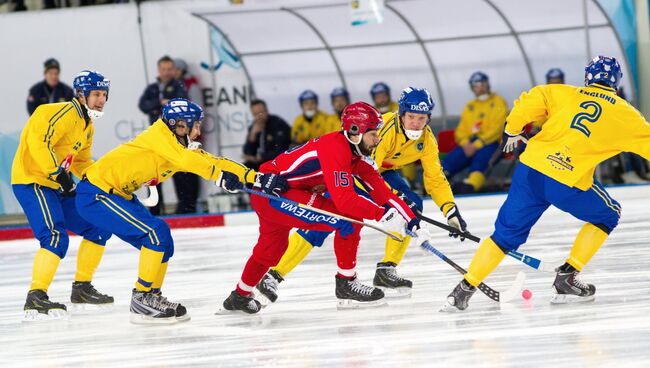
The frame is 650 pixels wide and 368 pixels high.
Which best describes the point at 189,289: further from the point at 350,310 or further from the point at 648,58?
the point at 648,58

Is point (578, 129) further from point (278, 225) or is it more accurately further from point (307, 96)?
point (307, 96)

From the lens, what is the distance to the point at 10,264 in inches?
403

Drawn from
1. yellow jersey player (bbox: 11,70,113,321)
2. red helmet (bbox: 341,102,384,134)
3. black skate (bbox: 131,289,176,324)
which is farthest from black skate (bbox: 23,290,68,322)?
red helmet (bbox: 341,102,384,134)

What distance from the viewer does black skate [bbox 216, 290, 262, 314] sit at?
6.41 meters

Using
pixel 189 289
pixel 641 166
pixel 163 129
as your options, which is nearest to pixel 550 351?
pixel 163 129

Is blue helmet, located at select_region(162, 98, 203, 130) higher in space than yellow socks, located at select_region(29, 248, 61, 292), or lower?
higher

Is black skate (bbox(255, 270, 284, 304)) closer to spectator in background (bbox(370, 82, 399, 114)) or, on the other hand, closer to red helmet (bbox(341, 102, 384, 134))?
red helmet (bbox(341, 102, 384, 134))

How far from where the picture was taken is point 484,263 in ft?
19.7

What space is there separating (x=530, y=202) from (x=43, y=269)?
2983mm

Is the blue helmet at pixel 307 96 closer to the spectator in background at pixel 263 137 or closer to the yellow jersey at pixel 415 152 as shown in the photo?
the spectator in background at pixel 263 137

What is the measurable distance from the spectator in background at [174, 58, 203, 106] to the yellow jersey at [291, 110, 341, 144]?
150 centimetres

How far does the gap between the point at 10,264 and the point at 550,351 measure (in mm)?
6640

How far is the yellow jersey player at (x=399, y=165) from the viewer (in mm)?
6758

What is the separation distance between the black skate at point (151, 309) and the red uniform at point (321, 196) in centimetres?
44
